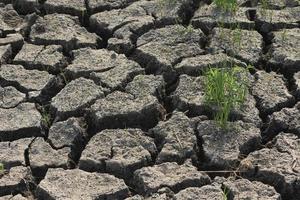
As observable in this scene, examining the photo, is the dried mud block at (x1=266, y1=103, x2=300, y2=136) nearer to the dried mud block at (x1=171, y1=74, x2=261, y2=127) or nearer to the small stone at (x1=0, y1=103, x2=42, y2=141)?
the dried mud block at (x1=171, y1=74, x2=261, y2=127)

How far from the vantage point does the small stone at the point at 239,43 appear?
384 centimetres

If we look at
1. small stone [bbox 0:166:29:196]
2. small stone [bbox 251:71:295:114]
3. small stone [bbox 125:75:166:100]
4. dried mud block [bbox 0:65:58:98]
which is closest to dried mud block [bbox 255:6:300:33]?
small stone [bbox 251:71:295:114]

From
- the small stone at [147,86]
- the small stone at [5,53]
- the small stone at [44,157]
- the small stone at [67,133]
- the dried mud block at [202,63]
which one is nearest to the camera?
the small stone at [44,157]

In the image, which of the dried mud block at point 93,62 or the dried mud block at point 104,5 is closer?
the dried mud block at point 93,62

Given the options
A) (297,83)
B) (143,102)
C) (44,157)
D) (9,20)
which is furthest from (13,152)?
(297,83)

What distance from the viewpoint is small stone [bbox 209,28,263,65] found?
12.6 feet

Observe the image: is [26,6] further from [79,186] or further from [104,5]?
[79,186]

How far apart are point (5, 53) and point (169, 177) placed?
1423mm

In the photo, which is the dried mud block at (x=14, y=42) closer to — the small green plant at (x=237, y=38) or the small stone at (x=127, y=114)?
the small stone at (x=127, y=114)

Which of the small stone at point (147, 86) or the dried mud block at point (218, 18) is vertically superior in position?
the dried mud block at point (218, 18)

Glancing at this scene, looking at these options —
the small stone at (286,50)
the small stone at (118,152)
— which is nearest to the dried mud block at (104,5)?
the small stone at (286,50)

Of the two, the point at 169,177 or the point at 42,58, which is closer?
the point at 169,177

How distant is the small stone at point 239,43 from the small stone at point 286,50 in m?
0.08

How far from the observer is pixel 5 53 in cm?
404
